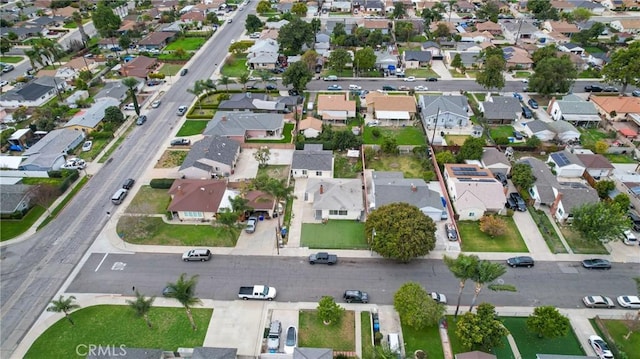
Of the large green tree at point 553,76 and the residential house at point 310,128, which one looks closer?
the residential house at point 310,128

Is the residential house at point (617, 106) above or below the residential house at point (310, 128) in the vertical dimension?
above

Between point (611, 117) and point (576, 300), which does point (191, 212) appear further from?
point (611, 117)

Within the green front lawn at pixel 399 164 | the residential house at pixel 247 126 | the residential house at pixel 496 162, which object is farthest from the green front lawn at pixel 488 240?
the residential house at pixel 247 126

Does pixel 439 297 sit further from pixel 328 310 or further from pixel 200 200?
pixel 200 200

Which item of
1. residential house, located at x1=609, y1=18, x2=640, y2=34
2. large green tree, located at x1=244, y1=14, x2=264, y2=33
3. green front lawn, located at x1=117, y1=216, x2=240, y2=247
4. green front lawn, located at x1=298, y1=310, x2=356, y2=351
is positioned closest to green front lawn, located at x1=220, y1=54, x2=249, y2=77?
large green tree, located at x1=244, y1=14, x2=264, y2=33

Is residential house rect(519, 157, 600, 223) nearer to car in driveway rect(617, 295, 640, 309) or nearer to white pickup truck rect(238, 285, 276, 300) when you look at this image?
car in driveway rect(617, 295, 640, 309)

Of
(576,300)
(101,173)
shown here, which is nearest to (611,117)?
(576,300)

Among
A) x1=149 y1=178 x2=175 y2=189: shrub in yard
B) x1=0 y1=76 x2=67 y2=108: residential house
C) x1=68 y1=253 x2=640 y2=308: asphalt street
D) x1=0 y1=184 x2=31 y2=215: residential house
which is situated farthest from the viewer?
x1=0 y1=76 x2=67 y2=108: residential house

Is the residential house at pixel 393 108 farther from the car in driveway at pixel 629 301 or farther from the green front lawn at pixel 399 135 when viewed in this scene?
the car in driveway at pixel 629 301
